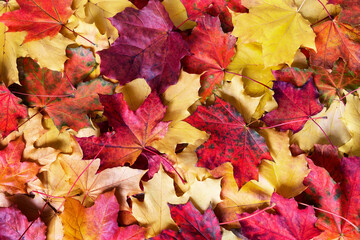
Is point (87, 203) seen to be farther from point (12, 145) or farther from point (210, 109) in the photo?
point (210, 109)

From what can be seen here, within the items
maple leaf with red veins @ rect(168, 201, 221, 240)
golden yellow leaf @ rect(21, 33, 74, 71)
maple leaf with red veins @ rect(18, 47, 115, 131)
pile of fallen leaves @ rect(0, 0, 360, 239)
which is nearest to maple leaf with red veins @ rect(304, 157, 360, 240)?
pile of fallen leaves @ rect(0, 0, 360, 239)

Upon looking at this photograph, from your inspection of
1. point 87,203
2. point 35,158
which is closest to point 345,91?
point 87,203

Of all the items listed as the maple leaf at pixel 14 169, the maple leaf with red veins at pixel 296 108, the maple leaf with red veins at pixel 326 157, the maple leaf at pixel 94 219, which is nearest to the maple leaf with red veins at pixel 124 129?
the maple leaf at pixel 94 219

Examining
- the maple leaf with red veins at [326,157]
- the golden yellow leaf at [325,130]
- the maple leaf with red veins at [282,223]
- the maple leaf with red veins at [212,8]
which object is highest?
the maple leaf with red veins at [212,8]

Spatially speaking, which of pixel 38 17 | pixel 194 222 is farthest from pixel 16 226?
pixel 38 17

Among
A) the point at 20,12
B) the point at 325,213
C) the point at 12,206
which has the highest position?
the point at 20,12

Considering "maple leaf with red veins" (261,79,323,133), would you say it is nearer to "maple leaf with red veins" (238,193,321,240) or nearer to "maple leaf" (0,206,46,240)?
"maple leaf with red veins" (238,193,321,240)

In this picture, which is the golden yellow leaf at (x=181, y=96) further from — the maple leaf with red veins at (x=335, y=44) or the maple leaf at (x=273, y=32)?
the maple leaf with red veins at (x=335, y=44)
